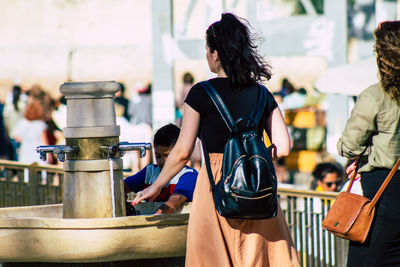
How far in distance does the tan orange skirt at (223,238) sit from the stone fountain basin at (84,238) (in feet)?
0.70

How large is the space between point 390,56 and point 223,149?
90 centimetres

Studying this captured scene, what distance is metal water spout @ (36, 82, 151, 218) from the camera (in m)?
3.90

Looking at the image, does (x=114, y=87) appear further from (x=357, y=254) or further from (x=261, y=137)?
(x=357, y=254)

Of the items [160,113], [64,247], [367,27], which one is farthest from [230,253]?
[367,27]

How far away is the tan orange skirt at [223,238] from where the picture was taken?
11.6 feet

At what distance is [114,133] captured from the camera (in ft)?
13.0

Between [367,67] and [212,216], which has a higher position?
[367,67]

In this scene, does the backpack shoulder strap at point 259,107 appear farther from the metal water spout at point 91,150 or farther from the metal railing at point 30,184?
the metal railing at point 30,184

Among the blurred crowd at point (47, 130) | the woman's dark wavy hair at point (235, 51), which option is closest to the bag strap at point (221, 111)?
the woman's dark wavy hair at point (235, 51)

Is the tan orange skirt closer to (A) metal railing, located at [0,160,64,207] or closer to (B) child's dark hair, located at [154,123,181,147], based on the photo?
(B) child's dark hair, located at [154,123,181,147]

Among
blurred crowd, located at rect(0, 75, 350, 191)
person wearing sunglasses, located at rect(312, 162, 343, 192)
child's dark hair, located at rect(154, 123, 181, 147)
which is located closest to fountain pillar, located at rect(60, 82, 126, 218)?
child's dark hair, located at rect(154, 123, 181, 147)

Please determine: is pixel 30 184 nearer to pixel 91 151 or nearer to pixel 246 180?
pixel 91 151

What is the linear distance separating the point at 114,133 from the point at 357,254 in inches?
52.0

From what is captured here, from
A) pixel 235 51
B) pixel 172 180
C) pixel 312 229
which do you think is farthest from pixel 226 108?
pixel 312 229
